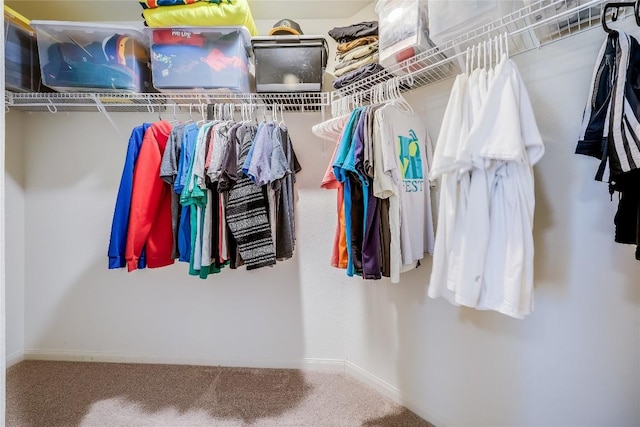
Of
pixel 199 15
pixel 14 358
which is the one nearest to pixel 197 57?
pixel 199 15

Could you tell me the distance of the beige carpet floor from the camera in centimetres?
148

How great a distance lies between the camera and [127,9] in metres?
1.83

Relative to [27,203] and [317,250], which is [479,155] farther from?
[27,203]

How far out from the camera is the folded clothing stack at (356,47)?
1.40 meters

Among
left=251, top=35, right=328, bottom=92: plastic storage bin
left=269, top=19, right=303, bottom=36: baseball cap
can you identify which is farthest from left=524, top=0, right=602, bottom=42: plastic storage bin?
left=269, top=19, right=303, bottom=36: baseball cap

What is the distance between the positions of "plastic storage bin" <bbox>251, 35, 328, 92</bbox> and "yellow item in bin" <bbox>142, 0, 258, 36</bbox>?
5.3 inches

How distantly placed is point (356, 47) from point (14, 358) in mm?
2868

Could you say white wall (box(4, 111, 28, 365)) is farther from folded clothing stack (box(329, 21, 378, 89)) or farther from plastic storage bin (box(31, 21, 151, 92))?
folded clothing stack (box(329, 21, 378, 89))

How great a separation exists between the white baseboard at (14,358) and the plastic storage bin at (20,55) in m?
1.67

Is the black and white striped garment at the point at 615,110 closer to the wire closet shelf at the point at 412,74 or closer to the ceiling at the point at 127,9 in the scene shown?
the wire closet shelf at the point at 412,74

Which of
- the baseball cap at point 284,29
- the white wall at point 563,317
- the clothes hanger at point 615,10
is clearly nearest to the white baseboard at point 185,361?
the white wall at point 563,317

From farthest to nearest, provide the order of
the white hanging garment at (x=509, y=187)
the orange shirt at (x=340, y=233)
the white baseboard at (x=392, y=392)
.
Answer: the white baseboard at (x=392, y=392), the orange shirt at (x=340, y=233), the white hanging garment at (x=509, y=187)

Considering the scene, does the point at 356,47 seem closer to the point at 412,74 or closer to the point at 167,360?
the point at 412,74

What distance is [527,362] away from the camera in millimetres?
1121
